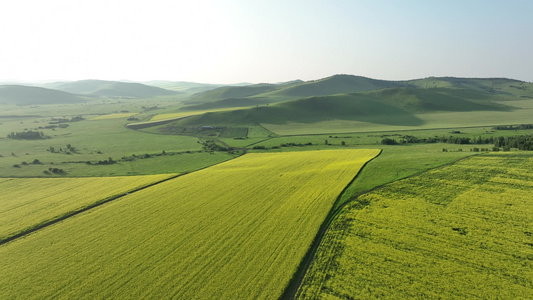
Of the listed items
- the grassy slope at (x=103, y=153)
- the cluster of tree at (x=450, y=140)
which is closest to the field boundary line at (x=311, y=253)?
the grassy slope at (x=103, y=153)

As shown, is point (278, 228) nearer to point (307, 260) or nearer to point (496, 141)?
point (307, 260)

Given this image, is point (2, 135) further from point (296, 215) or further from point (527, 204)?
point (527, 204)

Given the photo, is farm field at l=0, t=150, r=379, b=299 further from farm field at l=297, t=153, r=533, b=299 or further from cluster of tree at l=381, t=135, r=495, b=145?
cluster of tree at l=381, t=135, r=495, b=145

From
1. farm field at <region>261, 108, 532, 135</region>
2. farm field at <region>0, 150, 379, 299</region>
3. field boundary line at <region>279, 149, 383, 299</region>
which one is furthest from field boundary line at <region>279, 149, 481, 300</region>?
farm field at <region>261, 108, 532, 135</region>

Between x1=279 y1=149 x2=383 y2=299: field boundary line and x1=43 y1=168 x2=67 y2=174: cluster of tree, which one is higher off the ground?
x1=279 y1=149 x2=383 y2=299: field boundary line

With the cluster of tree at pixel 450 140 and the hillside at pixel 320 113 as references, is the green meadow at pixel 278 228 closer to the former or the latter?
the cluster of tree at pixel 450 140

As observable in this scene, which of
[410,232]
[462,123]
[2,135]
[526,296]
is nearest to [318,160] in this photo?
[410,232]
